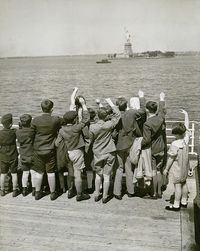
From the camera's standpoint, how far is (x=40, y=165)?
519 cm

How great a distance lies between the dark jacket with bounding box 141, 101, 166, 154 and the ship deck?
77 cm

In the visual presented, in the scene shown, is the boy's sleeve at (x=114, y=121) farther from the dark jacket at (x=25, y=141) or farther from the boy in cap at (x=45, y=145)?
the dark jacket at (x=25, y=141)

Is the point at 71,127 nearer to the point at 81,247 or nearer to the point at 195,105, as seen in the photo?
the point at 81,247

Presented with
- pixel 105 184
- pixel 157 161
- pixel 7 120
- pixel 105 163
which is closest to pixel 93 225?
pixel 105 184

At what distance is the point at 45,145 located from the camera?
510 cm

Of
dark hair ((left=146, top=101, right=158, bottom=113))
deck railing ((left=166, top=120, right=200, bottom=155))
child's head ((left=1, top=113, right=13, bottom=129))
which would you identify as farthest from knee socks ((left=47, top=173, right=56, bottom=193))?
deck railing ((left=166, top=120, right=200, bottom=155))

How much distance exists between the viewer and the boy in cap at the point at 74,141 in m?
5.04

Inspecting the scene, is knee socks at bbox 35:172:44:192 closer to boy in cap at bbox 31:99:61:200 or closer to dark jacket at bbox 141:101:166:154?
boy in cap at bbox 31:99:61:200

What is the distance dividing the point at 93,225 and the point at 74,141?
1.19 meters

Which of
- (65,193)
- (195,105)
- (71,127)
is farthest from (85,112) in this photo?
(195,105)

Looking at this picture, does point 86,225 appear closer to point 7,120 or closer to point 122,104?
point 122,104

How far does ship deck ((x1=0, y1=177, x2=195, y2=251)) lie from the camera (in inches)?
159

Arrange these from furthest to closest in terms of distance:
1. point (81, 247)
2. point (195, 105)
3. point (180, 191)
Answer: point (195, 105) → point (180, 191) → point (81, 247)

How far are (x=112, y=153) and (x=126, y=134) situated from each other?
1.08 feet
